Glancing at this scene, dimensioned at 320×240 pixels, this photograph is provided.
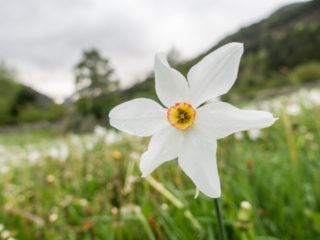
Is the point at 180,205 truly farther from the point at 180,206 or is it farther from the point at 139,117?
the point at 139,117

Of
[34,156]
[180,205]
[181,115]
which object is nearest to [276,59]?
[34,156]

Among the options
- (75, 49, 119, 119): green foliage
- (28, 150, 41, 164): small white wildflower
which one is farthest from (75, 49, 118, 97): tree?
(28, 150, 41, 164): small white wildflower

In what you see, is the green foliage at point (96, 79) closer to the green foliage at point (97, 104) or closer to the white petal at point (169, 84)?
the green foliage at point (97, 104)

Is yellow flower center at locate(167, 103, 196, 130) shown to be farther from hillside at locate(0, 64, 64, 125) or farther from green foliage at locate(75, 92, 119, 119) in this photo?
hillside at locate(0, 64, 64, 125)

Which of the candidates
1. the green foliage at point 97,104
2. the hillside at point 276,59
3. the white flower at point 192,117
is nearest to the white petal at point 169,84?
the white flower at point 192,117

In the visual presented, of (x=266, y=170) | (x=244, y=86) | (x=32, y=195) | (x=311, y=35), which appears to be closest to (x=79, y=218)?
(x=32, y=195)

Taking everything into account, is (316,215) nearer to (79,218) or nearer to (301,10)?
(79,218)
